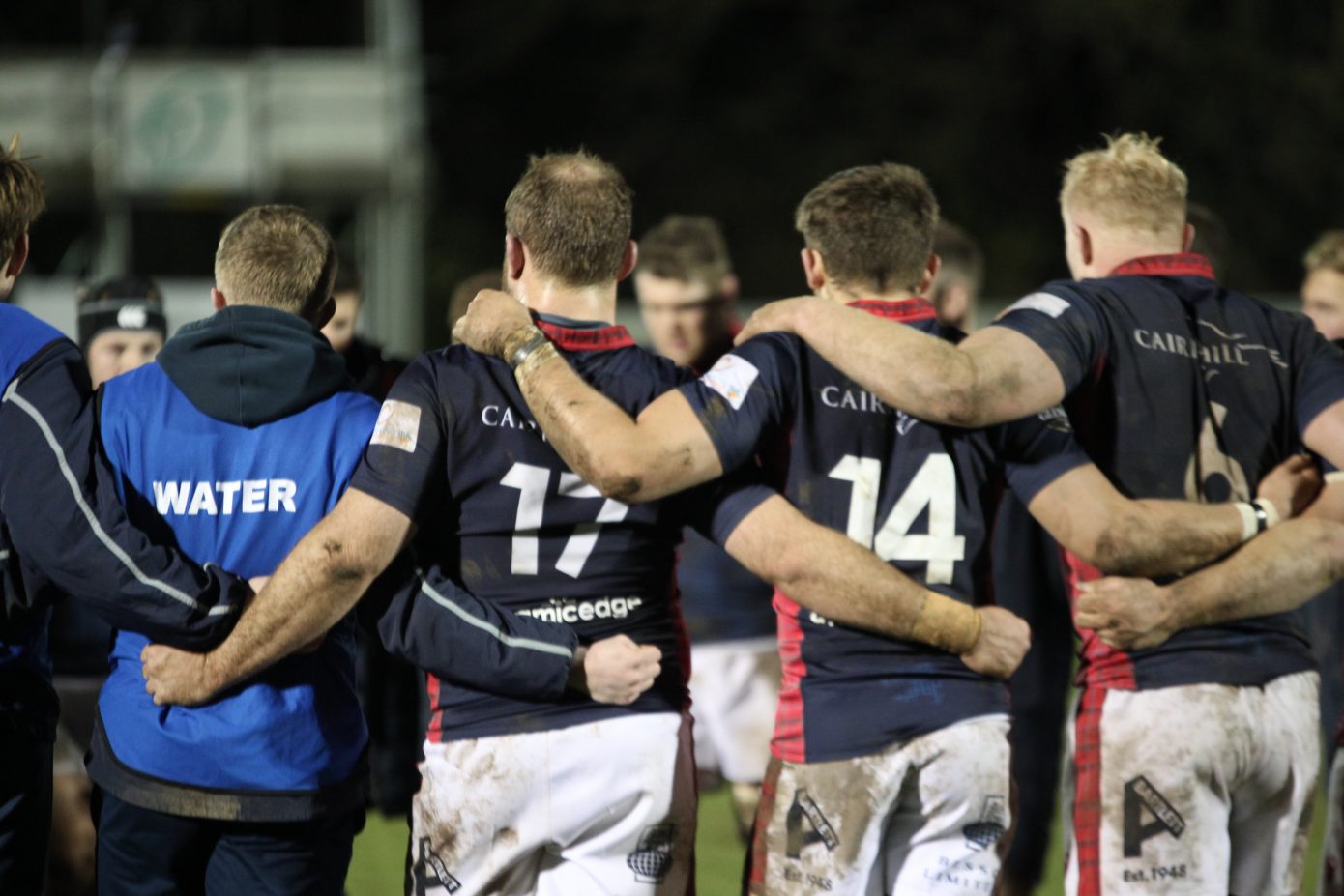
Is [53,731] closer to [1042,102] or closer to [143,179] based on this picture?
[143,179]

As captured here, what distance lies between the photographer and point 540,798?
308 cm

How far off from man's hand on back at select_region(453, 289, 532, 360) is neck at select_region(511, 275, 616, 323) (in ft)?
0.18

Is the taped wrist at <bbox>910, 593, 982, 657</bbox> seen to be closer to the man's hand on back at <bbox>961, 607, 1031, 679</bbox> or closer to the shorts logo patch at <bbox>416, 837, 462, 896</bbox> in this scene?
the man's hand on back at <bbox>961, 607, 1031, 679</bbox>

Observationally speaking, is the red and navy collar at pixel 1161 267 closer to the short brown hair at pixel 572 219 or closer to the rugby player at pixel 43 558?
the short brown hair at pixel 572 219

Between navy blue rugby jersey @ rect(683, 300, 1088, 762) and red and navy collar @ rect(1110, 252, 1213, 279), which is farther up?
red and navy collar @ rect(1110, 252, 1213, 279)

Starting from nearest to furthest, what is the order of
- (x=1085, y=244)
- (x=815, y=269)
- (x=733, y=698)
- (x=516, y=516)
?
(x=516, y=516), (x=815, y=269), (x=1085, y=244), (x=733, y=698)

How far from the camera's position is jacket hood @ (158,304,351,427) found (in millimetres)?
3148

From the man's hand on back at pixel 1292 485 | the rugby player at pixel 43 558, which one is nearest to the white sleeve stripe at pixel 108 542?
the rugby player at pixel 43 558

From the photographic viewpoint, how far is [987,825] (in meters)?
3.23

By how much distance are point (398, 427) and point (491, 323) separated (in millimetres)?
296

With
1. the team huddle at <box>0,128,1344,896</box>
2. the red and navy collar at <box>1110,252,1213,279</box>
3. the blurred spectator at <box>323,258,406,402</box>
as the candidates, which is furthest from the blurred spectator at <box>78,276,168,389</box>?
the red and navy collar at <box>1110,252,1213,279</box>

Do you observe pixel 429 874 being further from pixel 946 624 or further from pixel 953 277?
pixel 953 277

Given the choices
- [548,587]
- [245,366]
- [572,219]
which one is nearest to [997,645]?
[548,587]

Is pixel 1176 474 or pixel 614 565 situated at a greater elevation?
pixel 1176 474
